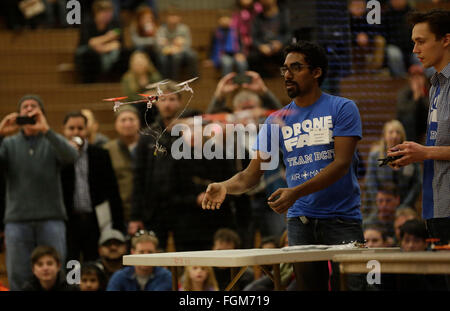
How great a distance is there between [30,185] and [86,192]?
1.63 ft

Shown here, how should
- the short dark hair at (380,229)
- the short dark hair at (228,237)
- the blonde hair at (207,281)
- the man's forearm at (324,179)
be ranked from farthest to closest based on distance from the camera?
the short dark hair at (380,229) → the short dark hair at (228,237) → the blonde hair at (207,281) → the man's forearm at (324,179)

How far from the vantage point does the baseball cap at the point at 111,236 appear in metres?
5.74

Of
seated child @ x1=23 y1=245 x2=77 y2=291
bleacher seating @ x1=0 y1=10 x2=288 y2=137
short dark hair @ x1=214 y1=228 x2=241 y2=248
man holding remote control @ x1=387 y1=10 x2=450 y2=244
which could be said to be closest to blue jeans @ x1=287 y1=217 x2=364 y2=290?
man holding remote control @ x1=387 y1=10 x2=450 y2=244

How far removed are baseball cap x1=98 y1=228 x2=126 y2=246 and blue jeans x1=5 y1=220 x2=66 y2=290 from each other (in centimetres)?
33

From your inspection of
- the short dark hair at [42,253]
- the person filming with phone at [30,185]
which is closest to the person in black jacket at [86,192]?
the person filming with phone at [30,185]

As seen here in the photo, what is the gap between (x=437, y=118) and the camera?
3.57 m

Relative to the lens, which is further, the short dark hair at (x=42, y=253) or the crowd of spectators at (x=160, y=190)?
the crowd of spectators at (x=160, y=190)

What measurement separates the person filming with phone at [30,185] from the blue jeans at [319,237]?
92.6 inches

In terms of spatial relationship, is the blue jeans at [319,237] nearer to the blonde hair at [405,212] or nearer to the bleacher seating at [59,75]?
the blonde hair at [405,212]

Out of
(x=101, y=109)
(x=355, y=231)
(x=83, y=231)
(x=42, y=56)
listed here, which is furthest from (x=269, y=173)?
(x=42, y=56)

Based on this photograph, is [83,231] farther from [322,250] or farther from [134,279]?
[322,250]

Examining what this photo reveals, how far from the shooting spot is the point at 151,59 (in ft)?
29.4

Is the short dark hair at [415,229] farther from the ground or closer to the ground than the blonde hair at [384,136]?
closer to the ground

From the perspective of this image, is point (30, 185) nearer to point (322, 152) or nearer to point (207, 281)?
point (207, 281)
